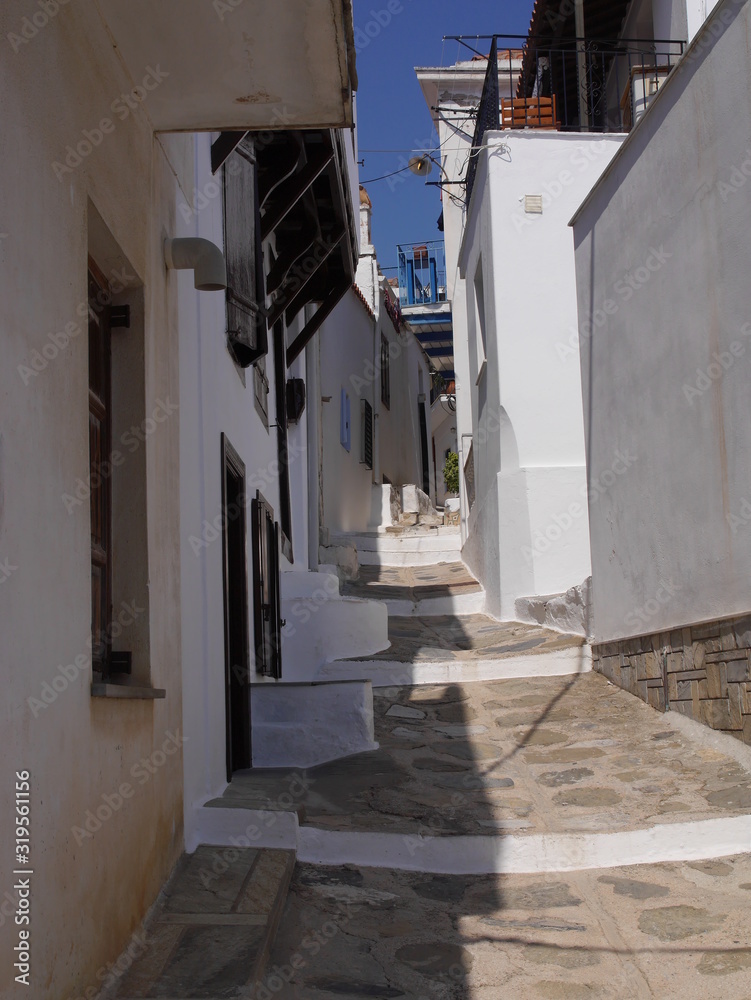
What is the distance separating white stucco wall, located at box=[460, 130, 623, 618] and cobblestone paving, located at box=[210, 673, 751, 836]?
2859 mm

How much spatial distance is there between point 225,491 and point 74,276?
3094mm

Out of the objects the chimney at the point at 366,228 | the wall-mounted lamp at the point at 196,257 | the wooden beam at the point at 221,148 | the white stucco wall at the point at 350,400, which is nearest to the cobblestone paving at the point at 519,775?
the wall-mounted lamp at the point at 196,257

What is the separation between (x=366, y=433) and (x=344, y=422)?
2647 mm

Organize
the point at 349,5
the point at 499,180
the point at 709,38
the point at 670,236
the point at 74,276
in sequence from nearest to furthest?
the point at 74,276 < the point at 349,5 < the point at 709,38 < the point at 670,236 < the point at 499,180

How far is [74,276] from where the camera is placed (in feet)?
10.2

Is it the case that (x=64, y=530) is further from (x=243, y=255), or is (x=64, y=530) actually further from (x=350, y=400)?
(x=350, y=400)

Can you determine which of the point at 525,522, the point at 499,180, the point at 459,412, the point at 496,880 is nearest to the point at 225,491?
the point at 496,880

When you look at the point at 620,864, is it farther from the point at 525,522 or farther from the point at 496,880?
the point at 525,522

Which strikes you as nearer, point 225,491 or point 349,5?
point 349,5

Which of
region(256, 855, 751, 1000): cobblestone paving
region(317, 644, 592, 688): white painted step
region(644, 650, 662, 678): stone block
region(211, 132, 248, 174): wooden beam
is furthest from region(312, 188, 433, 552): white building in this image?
region(256, 855, 751, 1000): cobblestone paving

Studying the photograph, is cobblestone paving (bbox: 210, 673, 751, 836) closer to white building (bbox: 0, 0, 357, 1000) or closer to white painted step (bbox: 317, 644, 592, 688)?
white painted step (bbox: 317, 644, 592, 688)

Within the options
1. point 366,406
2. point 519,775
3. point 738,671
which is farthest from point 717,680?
point 366,406

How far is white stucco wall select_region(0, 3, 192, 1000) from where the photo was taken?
2525mm

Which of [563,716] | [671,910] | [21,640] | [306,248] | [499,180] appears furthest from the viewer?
[499,180]
